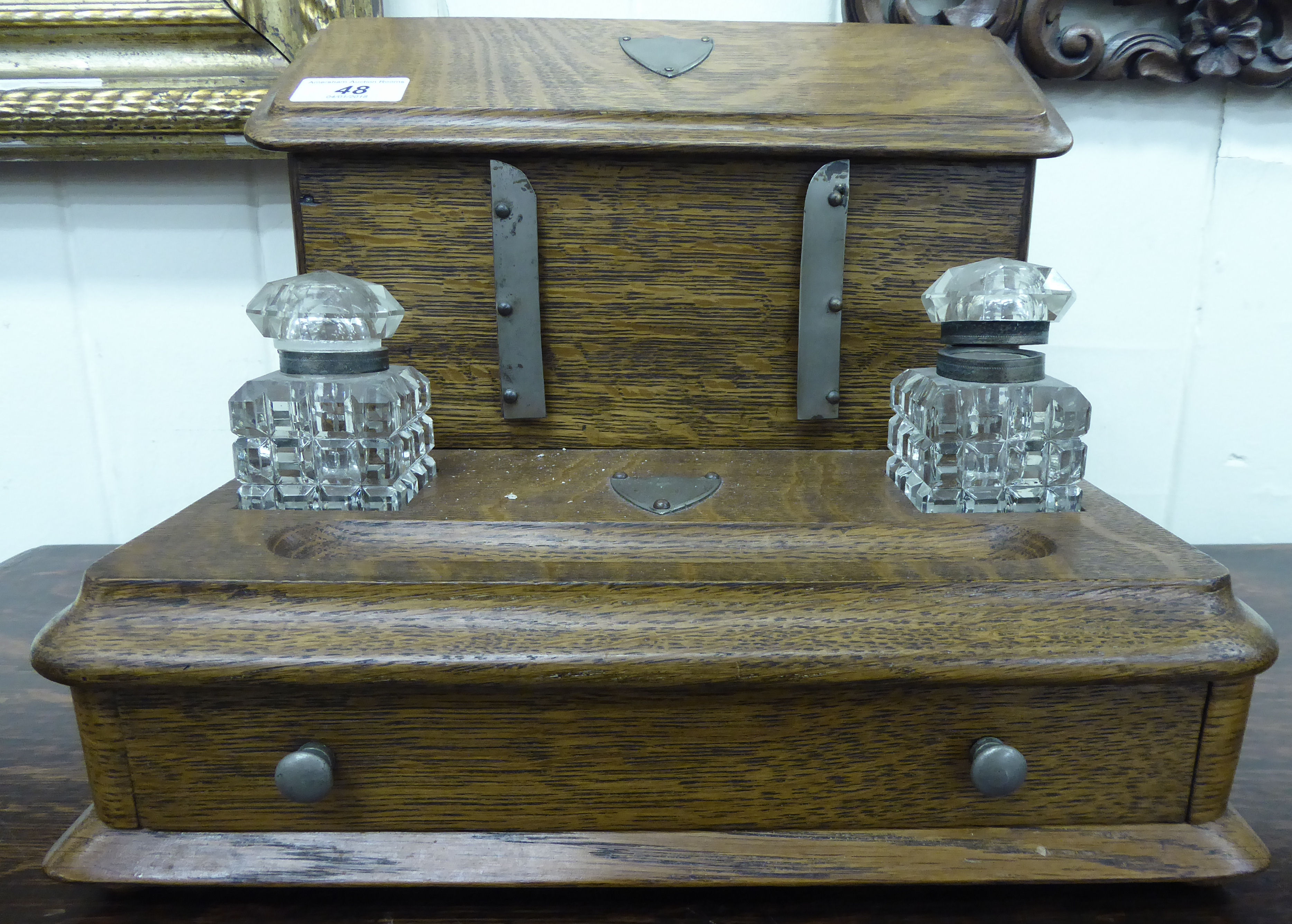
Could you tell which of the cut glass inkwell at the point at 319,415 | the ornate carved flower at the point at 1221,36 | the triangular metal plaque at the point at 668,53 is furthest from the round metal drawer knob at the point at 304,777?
the ornate carved flower at the point at 1221,36

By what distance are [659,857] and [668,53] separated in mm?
658

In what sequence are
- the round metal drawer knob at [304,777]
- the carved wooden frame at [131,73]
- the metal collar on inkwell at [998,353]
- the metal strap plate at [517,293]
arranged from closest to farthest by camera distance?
the round metal drawer knob at [304,777] < the metal collar on inkwell at [998,353] < the metal strap plate at [517,293] < the carved wooden frame at [131,73]

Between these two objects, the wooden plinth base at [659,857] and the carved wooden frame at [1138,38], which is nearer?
the wooden plinth base at [659,857]

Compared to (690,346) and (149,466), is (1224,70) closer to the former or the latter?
(690,346)

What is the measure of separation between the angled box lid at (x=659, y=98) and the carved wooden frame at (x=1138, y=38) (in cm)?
15

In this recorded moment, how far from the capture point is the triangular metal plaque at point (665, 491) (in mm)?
598

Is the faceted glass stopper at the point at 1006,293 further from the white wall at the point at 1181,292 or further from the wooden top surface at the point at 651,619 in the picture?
the white wall at the point at 1181,292

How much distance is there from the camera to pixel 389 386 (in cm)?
62

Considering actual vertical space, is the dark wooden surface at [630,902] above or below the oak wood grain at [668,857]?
below

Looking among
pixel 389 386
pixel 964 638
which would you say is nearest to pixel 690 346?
pixel 389 386

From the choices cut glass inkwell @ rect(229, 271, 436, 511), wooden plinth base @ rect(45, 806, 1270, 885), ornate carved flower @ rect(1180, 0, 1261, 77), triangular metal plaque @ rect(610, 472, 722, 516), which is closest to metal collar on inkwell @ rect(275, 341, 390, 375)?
cut glass inkwell @ rect(229, 271, 436, 511)

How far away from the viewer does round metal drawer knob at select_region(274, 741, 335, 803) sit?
425 millimetres

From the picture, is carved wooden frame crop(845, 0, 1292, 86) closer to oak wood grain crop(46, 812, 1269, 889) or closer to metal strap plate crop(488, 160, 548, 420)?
metal strap plate crop(488, 160, 548, 420)

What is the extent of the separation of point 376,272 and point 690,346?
287 millimetres
